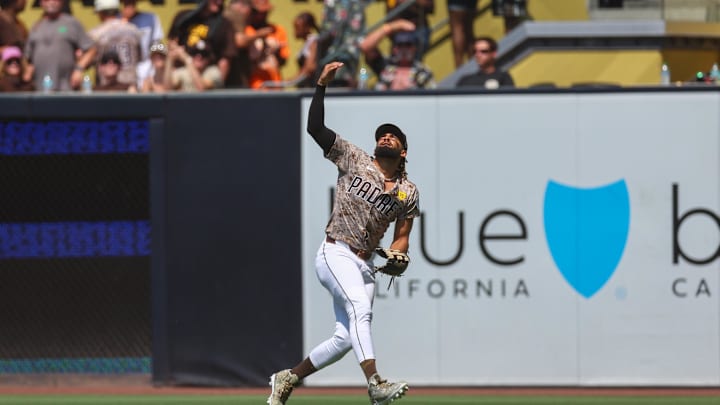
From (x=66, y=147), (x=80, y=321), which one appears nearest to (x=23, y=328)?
(x=80, y=321)

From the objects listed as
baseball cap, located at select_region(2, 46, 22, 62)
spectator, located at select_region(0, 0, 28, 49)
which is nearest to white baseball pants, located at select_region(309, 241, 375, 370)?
baseball cap, located at select_region(2, 46, 22, 62)

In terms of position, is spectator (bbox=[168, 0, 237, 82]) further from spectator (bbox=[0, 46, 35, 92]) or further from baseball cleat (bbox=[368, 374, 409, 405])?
baseball cleat (bbox=[368, 374, 409, 405])

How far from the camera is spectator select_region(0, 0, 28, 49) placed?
13.7 m

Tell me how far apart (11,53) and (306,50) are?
2801mm

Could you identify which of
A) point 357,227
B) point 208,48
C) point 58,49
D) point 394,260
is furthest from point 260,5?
point 394,260

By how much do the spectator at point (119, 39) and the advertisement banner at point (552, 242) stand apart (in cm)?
255

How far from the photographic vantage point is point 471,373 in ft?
37.7

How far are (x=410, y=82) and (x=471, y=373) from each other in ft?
9.14

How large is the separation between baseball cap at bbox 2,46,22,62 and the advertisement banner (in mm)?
3402

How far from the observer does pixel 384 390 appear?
8.34 metres

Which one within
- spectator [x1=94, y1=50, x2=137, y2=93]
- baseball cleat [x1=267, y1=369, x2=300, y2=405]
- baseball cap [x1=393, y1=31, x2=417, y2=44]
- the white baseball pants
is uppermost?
baseball cap [x1=393, y1=31, x2=417, y2=44]

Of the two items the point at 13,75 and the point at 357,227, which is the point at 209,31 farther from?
the point at 357,227

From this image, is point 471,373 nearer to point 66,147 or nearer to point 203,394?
point 203,394

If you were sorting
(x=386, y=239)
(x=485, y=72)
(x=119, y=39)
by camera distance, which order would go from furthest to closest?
(x=119, y=39), (x=485, y=72), (x=386, y=239)
